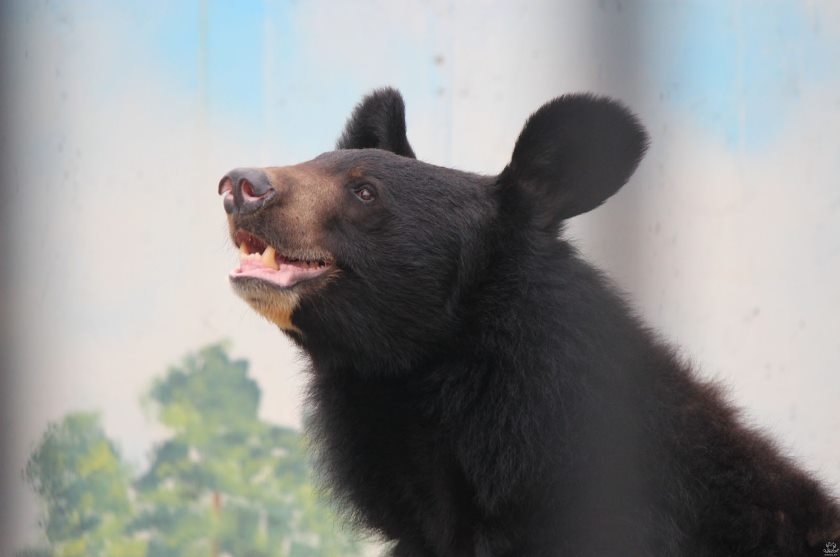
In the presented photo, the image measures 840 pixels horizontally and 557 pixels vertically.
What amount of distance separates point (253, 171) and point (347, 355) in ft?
1.93

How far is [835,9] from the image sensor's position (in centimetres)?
447

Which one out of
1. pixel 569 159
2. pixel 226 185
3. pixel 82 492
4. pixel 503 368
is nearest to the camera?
pixel 226 185

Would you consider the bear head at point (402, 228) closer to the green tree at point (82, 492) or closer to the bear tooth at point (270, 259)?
the bear tooth at point (270, 259)

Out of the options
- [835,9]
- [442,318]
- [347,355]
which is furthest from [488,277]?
[835,9]

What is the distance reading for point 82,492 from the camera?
14.1 ft

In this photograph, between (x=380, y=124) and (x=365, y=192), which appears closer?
(x=365, y=192)

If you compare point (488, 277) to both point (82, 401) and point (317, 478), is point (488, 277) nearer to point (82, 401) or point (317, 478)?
point (317, 478)

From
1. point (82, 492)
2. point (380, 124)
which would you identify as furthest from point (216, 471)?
point (380, 124)

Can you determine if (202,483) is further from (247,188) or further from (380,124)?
(247,188)

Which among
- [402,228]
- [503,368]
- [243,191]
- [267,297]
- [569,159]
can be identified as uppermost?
[569,159]

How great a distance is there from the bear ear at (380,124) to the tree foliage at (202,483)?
4.28 ft

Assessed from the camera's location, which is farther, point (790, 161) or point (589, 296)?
point (790, 161)

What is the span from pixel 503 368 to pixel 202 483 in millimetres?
2027

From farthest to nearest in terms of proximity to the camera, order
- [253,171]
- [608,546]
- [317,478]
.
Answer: [317,478], [253,171], [608,546]
